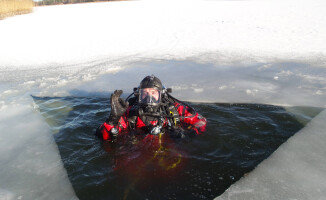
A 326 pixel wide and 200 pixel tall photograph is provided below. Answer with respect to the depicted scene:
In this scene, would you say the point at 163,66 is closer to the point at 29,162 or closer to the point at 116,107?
the point at 116,107

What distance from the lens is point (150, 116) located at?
360cm

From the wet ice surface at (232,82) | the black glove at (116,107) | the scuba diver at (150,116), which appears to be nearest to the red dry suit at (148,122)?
the scuba diver at (150,116)

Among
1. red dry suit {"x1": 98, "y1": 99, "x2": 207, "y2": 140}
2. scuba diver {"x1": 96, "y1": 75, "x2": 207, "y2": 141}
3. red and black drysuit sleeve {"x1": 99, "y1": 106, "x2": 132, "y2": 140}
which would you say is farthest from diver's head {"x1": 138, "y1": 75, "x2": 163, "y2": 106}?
red and black drysuit sleeve {"x1": 99, "y1": 106, "x2": 132, "y2": 140}

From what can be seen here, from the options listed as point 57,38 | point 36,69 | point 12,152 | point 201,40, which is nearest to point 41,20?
point 57,38

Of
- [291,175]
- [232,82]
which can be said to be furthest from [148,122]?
[232,82]

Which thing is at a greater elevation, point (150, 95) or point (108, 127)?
point (150, 95)

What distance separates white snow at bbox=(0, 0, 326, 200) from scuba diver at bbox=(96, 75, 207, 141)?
2.88ft

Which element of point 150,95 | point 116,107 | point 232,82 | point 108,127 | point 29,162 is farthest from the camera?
point 232,82

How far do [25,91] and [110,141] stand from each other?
3186 millimetres

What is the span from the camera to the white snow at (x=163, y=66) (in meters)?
2.92

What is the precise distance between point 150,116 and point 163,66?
3.72 meters

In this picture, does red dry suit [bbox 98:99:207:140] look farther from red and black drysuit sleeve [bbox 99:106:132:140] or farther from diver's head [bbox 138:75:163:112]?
diver's head [bbox 138:75:163:112]

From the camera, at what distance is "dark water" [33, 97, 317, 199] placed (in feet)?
8.72

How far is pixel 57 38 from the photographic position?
407 inches
